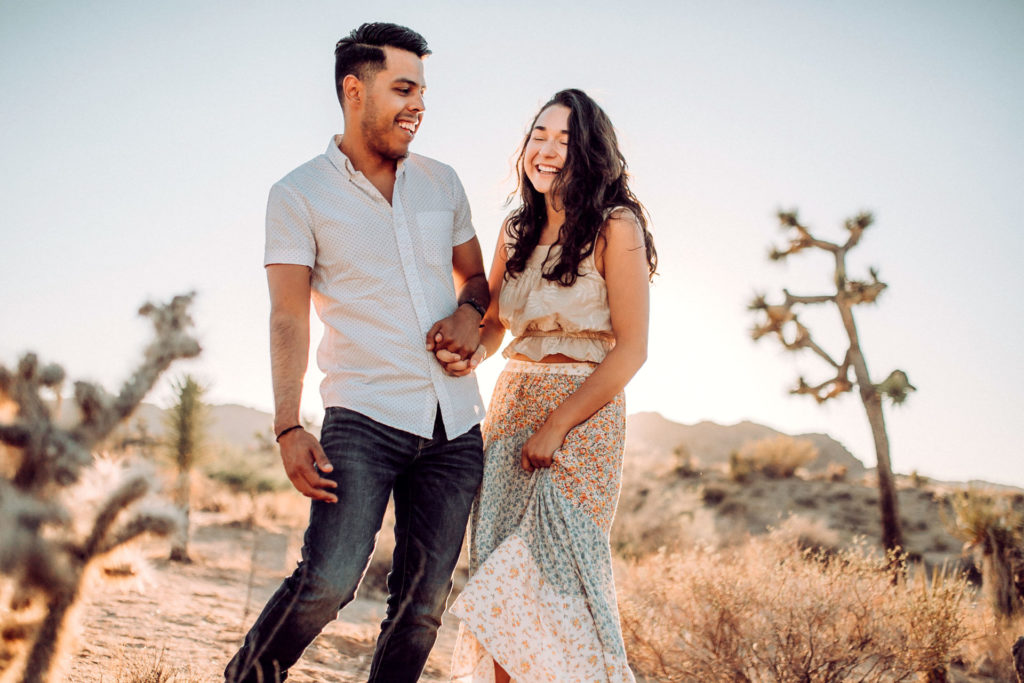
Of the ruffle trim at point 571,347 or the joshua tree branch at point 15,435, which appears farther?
the ruffle trim at point 571,347

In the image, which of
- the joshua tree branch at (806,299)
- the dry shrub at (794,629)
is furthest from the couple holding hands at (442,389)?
the joshua tree branch at (806,299)

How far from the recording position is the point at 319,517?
2432 mm

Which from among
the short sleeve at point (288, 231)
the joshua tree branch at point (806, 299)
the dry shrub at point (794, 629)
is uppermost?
the joshua tree branch at point (806, 299)

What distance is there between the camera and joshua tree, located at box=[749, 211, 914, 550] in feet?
37.1

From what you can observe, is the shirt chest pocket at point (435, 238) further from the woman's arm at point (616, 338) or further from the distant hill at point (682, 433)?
the distant hill at point (682, 433)

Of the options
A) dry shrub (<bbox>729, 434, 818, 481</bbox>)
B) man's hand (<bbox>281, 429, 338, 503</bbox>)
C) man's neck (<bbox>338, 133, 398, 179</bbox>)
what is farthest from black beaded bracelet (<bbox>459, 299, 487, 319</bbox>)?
dry shrub (<bbox>729, 434, 818, 481</bbox>)

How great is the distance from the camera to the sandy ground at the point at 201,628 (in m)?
4.64

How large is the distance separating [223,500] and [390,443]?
14323 millimetres

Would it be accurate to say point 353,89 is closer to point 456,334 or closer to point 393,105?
point 393,105

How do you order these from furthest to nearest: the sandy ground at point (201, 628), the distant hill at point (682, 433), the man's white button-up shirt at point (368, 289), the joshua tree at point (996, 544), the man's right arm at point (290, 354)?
the distant hill at point (682, 433) → the joshua tree at point (996, 544) → the sandy ground at point (201, 628) → the man's white button-up shirt at point (368, 289) → the man's right arm at point (290, 354)

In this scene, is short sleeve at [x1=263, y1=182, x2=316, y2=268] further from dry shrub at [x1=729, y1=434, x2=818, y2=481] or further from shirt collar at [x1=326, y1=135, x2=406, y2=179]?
dry shrub at [x1=729, y1=434, x2=818, y2=481]

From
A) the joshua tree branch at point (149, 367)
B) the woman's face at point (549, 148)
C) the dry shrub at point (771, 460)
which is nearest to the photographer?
the joshua tree branch at point (149, 367)

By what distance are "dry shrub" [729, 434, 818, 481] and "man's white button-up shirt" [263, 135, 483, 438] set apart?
18.9 m

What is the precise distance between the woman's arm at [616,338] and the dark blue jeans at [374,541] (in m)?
0.30
